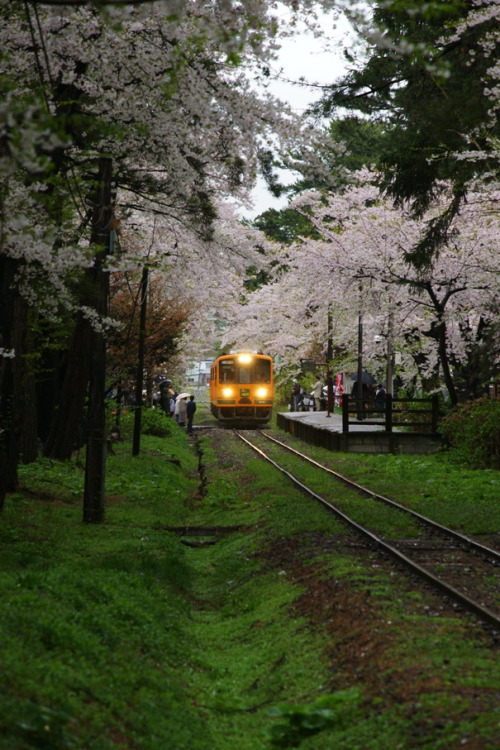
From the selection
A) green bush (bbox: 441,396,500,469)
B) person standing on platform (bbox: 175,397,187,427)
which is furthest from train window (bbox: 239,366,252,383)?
green bush (bbox: 441,396,500,469)

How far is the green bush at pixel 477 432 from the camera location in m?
19.4

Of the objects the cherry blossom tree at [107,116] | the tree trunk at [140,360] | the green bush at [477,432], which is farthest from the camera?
the tree trunk at [140,360]

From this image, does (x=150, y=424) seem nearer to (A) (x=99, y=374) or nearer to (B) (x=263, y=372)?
(B) (x=263, y=372)

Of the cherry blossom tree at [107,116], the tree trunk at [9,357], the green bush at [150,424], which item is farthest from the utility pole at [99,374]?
the green bush at [150,424]

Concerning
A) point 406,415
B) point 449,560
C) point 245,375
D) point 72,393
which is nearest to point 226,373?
point 245,375

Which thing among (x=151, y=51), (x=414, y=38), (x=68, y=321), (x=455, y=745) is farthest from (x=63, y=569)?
(x=414, y=38)

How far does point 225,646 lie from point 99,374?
5.43m

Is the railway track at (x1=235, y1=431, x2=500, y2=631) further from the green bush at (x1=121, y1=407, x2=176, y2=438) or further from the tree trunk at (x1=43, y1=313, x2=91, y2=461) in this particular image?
the green bush at (x1=121, y1=407, x2=176, y2=438)

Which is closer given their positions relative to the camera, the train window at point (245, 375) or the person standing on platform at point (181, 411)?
the person standing on platform at point (181, 411)

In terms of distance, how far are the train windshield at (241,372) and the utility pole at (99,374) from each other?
25415 mm

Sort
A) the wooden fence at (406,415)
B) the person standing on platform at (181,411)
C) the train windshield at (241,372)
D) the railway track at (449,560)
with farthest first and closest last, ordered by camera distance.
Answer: the train windshield at (241,372)
the person standing on platform at (181,411)
the wooden fence at (406,415)
the railway track at (449,560)

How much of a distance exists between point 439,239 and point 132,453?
345 inches

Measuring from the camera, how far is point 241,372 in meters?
38.1

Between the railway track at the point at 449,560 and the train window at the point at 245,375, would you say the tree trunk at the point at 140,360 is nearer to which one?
the railway track at the point at 449,560
